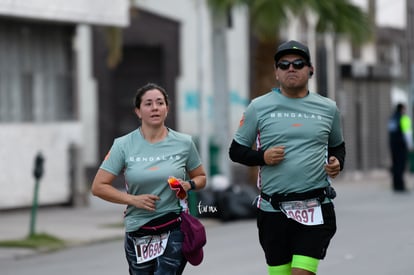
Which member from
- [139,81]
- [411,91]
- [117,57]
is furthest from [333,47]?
[117,57]

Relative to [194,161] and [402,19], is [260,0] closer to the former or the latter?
[194,161]

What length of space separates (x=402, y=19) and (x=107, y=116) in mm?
17358

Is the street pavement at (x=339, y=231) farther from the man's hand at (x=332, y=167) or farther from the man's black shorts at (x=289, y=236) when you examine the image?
the man's hand at (x=332, y=167)

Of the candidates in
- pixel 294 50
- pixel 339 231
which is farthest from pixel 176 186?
pixel 339 231

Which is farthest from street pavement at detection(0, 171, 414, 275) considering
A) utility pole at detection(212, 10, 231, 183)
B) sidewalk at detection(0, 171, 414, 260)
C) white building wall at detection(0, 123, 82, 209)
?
utility pole at detection(212, 10, 231, 183)

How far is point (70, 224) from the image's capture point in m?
19.3

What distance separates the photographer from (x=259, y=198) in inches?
297

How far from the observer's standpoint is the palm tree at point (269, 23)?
22391 mm

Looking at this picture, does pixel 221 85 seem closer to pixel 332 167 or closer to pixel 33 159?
pixel 33 159

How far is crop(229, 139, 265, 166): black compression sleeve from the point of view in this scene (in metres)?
7.31

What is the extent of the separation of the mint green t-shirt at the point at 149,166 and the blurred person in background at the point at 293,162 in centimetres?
42

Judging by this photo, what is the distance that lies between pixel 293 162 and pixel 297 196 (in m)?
0.21

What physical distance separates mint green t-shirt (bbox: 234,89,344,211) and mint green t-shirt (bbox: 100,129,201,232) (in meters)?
0.44

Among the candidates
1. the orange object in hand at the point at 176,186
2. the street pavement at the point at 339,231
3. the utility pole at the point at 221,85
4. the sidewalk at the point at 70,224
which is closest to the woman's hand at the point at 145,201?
the orange object in hand at the point at 176,186
